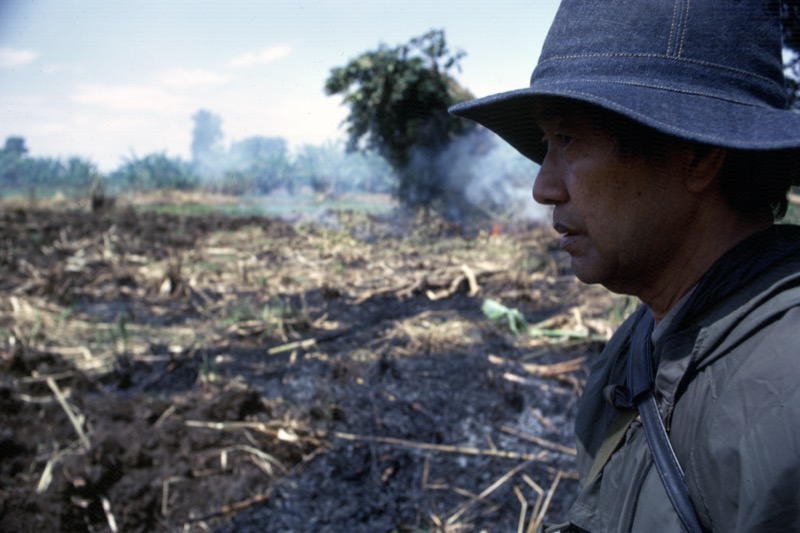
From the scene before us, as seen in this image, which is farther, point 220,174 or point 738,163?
point 220,174

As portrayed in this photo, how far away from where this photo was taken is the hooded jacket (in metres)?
0.84

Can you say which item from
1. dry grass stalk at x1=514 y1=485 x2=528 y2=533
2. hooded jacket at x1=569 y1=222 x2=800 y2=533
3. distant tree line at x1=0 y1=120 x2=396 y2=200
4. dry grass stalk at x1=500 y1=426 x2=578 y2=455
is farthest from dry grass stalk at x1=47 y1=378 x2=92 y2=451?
distant tree line at x1=0 y1=120 x2=396 y2=200

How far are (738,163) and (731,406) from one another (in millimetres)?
547

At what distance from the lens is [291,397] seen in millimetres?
5461

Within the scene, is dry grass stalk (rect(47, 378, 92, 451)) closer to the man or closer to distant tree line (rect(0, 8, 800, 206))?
the man

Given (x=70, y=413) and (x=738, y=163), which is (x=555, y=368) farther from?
(x=738, y=163)

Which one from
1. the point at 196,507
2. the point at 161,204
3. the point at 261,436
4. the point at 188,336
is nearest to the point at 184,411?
the point at 261,436

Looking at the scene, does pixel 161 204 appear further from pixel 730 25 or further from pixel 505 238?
pixel 730 25

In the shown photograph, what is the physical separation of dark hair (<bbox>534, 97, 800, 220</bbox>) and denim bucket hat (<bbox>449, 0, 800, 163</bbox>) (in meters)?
0.07

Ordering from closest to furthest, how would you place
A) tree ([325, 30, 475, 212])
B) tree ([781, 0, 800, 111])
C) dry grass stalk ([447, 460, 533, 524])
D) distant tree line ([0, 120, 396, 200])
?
tree ([781, 0, 800, 111]) < dry grass stalk ([447, 460, 533, 524]) < tree ([325, 30, 475, 212]) < distant tree line ([0, 120, 396, 200])

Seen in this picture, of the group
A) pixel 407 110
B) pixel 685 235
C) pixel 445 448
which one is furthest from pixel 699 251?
pixel 407 110

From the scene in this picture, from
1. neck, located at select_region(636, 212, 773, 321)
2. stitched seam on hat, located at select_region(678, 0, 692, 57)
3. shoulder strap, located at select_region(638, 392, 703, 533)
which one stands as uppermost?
stitched seam on hat, located at select_region(678, 0, 692, 57)

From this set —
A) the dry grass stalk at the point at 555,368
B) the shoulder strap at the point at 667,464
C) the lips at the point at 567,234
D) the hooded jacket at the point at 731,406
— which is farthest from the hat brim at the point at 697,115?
the dry grass stalk at the point at 555,368

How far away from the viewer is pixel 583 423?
5.35ft
